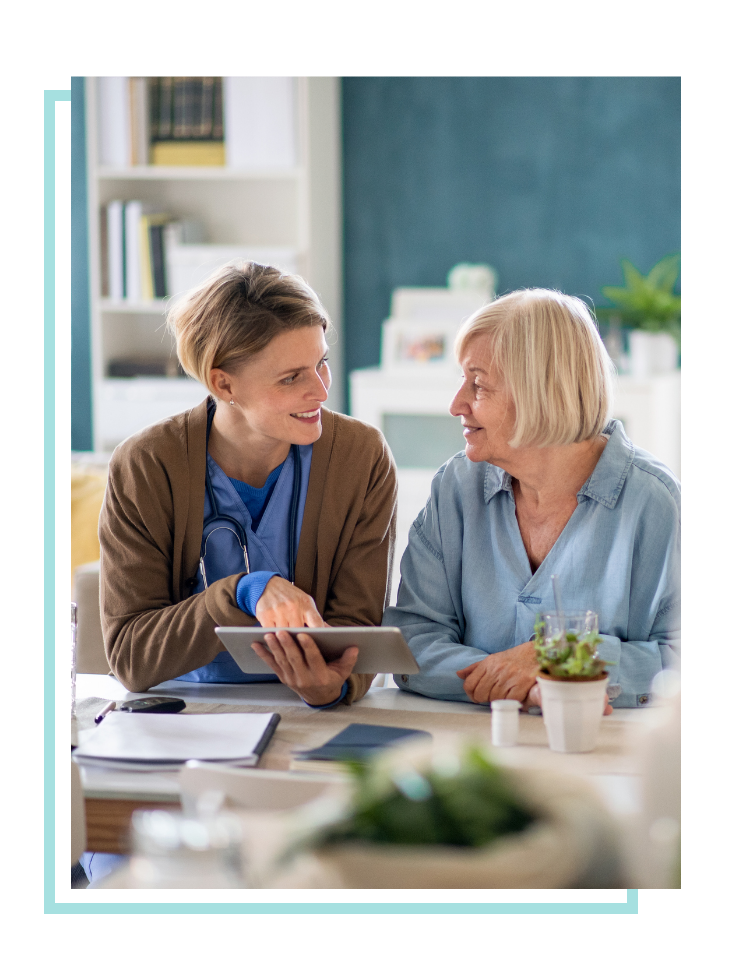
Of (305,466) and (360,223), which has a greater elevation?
(360,223)

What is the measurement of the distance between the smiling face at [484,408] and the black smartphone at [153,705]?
59cm

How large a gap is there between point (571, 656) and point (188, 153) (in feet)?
11.1

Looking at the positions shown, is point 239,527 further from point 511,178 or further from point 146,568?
point 511,178

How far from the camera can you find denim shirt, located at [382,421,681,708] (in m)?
1.64

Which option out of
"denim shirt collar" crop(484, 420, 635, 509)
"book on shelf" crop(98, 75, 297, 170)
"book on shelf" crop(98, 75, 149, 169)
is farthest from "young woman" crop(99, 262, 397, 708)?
"book on shelf" crop(98, 75, 149, 169)

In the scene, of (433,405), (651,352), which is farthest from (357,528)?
(651,352)

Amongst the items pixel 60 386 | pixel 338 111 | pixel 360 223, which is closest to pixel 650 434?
pixel 360 223

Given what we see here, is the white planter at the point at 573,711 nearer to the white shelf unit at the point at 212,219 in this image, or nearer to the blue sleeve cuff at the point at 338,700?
the blue sleeve cuff at the point at 338,700

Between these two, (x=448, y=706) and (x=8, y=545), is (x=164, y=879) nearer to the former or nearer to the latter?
(x=8, y=545)

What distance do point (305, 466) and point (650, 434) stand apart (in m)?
2.29

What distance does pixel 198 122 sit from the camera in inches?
166

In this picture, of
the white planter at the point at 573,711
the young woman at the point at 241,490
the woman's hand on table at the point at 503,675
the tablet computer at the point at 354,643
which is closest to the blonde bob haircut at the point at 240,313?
the young woman at the point at 241,490

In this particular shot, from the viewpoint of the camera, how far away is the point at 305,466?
5.98 ft

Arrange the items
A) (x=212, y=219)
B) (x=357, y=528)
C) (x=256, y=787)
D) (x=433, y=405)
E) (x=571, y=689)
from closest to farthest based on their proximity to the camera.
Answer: (x=256, y=787) < (x=571, y=689) < (x=357, y=528) < (x=433, y=405) < (x=212, y=219)
